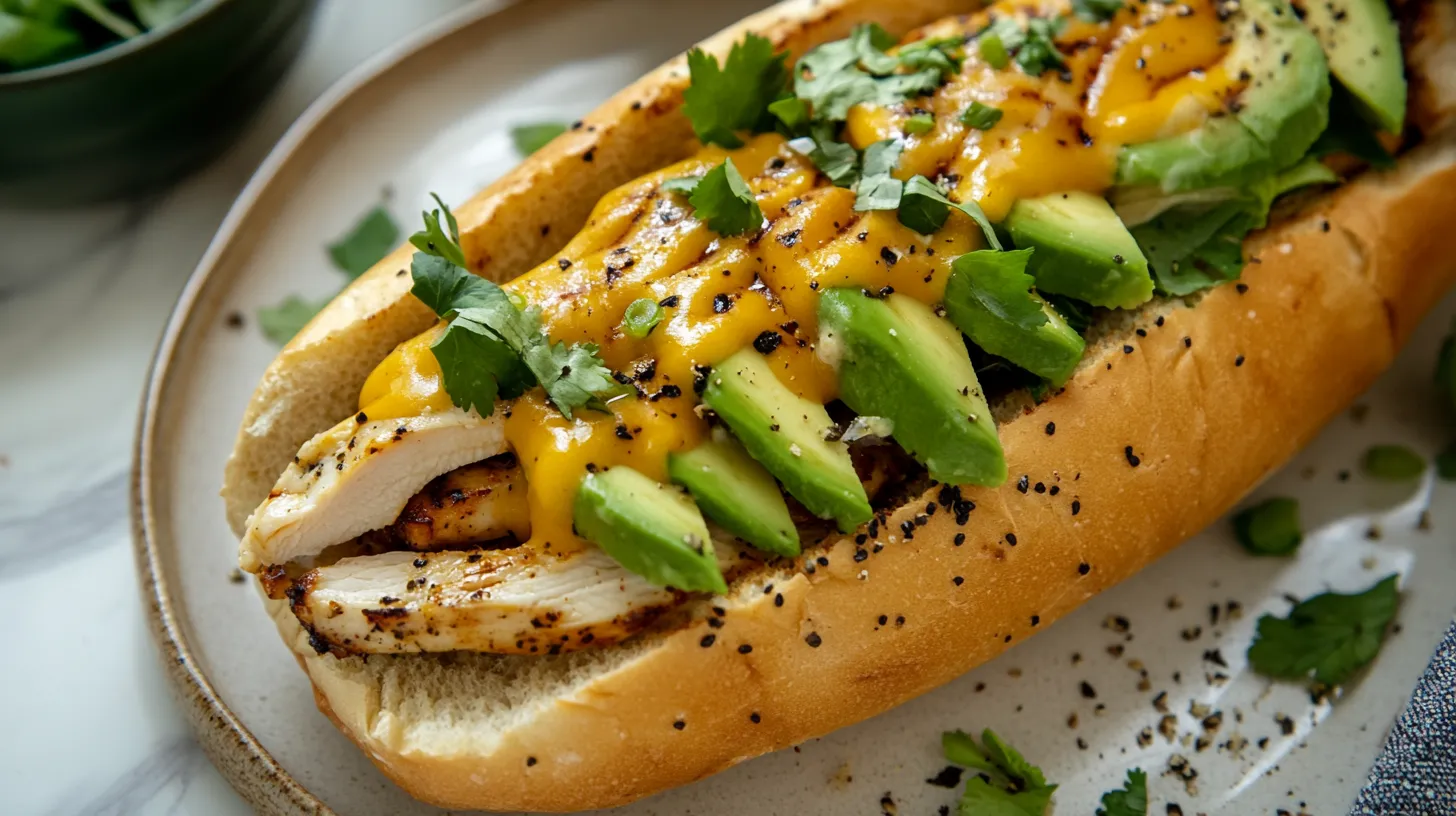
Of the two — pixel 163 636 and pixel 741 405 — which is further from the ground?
pixel 741 405

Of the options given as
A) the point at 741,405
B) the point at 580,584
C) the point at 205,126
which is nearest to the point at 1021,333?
the point at 741,405

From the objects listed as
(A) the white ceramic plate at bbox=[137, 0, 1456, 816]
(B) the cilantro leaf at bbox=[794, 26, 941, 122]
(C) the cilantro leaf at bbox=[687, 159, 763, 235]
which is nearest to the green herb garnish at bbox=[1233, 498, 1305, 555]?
(A) the white ceramic plate at bbox=[137, 0, 1456, 816]

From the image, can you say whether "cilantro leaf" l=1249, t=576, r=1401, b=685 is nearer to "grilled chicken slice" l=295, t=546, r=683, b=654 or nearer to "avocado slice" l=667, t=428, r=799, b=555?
"avocado slice" l=667, t=428, r=799, b=555

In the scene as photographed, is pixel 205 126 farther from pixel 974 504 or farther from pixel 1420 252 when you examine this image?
pixel 1420 252

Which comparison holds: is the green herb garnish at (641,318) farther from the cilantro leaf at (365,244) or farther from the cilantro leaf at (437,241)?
the cilantro leaf at (365,244)

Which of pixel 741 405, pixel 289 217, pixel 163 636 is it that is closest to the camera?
pixel 741 405
